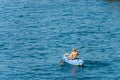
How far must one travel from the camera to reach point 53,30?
107m

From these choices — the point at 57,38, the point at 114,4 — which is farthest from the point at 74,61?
the point at 114,4

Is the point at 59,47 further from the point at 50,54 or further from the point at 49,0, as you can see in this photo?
the point at 49,0

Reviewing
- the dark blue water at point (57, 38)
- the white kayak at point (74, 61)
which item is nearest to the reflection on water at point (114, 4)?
the dark blue water at point (57, 38)

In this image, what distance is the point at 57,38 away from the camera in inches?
3996

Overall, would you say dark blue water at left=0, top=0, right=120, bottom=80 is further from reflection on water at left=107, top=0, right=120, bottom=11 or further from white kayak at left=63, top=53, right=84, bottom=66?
white kayak at left=63, top=53, right=84, bottom=66

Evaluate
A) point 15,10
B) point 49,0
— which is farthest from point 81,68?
point 49,0

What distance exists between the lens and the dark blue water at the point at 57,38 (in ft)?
276

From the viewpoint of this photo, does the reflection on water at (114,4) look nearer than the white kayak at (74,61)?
No

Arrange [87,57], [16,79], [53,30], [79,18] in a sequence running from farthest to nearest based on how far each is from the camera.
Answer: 1. [79,18]
2. [53,30]
3. [87,57]
4. [16,79]

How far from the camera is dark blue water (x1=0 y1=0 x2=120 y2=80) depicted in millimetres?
84250

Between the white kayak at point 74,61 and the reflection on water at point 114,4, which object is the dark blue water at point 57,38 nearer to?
the reflection on water at point 114,4

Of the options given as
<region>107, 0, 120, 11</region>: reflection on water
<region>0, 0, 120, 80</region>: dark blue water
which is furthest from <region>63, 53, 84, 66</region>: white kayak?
<region>107, 0, 120, 11</region>: reflection on water

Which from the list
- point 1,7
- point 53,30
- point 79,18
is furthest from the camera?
point 1,7

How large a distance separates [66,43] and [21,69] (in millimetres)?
15284
